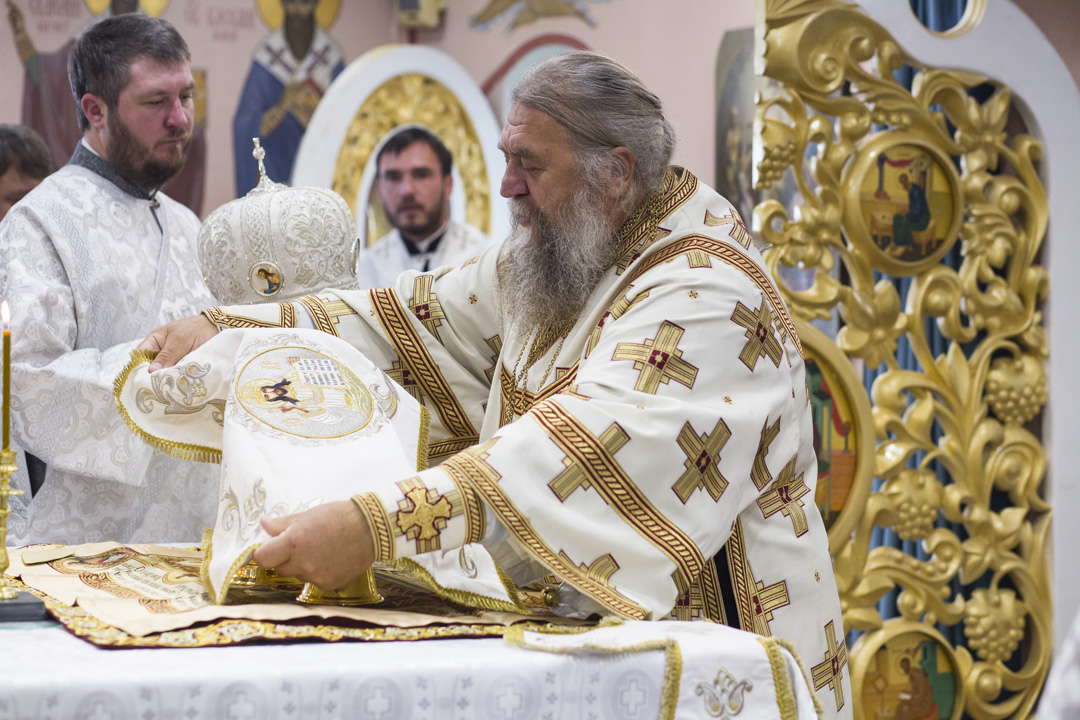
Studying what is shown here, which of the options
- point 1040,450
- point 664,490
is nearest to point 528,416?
point 664,490

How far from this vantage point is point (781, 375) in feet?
6.93

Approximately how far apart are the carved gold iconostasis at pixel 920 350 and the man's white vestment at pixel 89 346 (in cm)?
166

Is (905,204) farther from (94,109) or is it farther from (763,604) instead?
(94,109)

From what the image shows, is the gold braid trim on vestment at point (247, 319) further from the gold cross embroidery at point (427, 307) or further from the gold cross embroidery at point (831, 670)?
the gold cross embroidery at point (831, 670)

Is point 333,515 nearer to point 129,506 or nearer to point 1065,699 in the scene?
point 1065,699

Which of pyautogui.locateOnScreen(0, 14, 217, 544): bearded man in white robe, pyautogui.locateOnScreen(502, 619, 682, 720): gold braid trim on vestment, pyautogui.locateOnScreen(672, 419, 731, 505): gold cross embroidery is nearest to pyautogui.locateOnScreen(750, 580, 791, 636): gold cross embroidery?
pyautogui.locateOnScreen(672, 419, 731, 505): gold cross embroidery

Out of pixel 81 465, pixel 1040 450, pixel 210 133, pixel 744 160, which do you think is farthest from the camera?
pixel 210 133

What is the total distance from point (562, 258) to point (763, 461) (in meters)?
0.52

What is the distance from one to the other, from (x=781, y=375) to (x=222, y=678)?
108cm

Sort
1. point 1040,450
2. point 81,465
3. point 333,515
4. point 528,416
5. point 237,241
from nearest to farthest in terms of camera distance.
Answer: point 333,515
point 528,416
point 237,241
point 81,465
point 1040,450

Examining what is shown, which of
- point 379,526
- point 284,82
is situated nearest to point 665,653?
point 379,526

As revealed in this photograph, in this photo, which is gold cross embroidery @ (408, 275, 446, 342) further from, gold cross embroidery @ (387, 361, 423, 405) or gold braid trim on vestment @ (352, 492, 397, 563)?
gold braid trim on vestment @ (352, 492, 397, 563)

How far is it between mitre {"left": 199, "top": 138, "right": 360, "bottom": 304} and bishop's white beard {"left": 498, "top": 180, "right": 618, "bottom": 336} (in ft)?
1.42

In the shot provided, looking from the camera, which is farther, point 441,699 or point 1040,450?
point 1040,450
